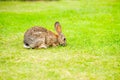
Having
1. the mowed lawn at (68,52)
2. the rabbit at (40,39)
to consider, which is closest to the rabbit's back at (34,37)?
the rabbit at (40,39)

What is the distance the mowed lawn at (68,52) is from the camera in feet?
26.7

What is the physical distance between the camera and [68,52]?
33.1 ft

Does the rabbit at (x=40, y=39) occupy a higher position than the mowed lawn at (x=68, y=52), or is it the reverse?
the rabbit at (x=40, y=39)

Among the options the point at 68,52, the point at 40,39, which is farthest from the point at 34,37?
the point at 68,52

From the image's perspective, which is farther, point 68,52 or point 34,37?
point 34,37

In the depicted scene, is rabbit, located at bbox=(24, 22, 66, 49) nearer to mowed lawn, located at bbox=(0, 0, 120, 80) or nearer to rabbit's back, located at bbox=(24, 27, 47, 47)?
rabbit's back, located at bbox=(24, 27, 47, 47)

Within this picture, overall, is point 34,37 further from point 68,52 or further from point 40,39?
point 68,52

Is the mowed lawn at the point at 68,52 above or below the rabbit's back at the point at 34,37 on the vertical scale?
below

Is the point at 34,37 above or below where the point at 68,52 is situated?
above

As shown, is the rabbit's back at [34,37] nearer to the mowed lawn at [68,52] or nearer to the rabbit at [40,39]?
the rabbit at [40,39]

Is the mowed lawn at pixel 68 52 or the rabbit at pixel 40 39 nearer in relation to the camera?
the mowed lawn at pixel 68 52

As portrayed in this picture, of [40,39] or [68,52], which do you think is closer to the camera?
[68,52]

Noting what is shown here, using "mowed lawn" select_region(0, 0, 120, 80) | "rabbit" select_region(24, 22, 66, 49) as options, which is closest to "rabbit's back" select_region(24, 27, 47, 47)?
"rabbit" select_region(24, 22, 66, 49)

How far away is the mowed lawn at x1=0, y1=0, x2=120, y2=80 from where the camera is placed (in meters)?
8.14
